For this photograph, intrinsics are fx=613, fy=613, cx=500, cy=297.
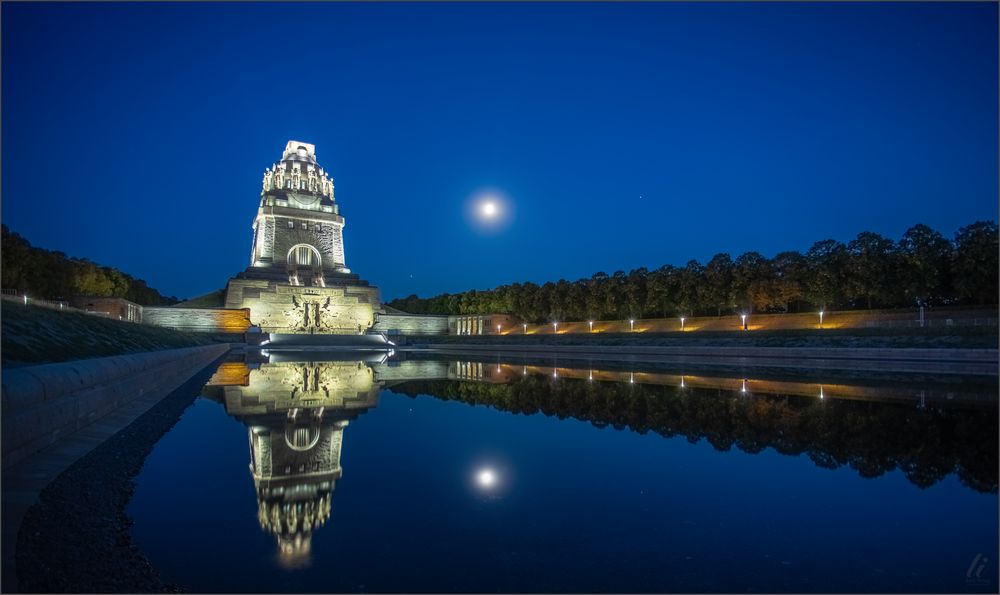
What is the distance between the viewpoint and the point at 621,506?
624cm

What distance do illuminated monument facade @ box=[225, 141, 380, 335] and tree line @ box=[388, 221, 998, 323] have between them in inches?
773

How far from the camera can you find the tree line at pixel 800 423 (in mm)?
8039

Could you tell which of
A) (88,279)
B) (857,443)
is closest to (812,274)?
(857,443)

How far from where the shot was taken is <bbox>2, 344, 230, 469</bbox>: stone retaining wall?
5988 millimetres

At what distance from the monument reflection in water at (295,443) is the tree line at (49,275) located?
32.7m

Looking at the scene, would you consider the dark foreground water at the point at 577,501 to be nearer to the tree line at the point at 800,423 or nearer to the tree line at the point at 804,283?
the tree line at the point at 800,423

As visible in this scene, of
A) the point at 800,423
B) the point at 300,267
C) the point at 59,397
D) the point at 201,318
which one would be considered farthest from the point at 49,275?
the point at 800,423

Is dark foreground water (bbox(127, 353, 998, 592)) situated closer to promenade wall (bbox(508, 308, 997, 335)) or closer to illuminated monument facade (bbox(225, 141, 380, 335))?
promenade wall (bbox(508, 308, 997, 335))

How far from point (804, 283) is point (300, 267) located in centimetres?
5505

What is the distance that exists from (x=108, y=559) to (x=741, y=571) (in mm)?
4780

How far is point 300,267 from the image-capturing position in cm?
7419

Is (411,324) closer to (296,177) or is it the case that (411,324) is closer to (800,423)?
(296,177)

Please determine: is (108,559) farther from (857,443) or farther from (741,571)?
(857,443)

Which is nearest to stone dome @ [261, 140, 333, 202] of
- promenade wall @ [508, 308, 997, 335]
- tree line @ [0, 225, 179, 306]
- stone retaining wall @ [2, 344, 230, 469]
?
tree line @ [0, 225, 179, 306]
